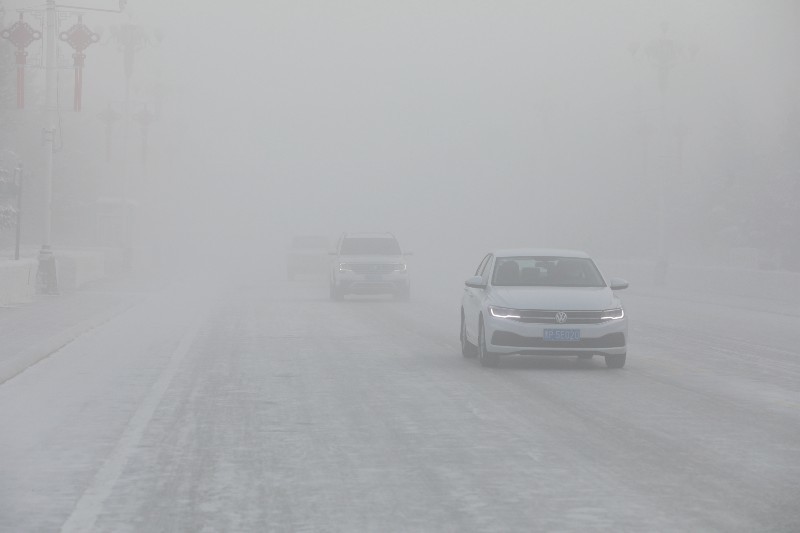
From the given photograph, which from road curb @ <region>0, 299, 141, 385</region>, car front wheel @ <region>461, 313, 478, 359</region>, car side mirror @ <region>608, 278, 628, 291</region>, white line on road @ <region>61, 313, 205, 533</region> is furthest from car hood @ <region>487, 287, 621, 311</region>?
road curb @ <region>0, 299, 141, 385</region>

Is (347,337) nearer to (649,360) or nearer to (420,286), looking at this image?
(649,360)

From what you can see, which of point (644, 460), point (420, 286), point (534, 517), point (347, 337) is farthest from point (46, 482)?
point (420, 286)

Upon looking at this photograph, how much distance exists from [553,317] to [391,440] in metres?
6.33

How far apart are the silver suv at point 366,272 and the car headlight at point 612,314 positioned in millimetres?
18852

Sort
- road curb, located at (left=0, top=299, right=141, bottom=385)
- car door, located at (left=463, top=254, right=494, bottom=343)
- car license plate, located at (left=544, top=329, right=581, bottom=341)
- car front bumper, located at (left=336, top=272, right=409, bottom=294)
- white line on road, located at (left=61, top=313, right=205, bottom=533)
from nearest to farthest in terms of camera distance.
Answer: white line on road, located at (left=61, top=313, right=205, bottom=533) < road curb, located at (left=0, top=299, right=141, bottom=385) < car license plate, located at (left=544, top=329, right=581, bottom=341) < car door, located at (left=463, top=254, right=494, bottom=343) < car front bumper, located at (left=336, top=272, right=409, bottom=294)

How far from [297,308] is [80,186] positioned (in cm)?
7681

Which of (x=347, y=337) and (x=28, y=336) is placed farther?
(x=347, y=337)

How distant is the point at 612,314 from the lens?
17062 mm

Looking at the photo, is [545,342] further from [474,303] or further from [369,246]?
[369,246]

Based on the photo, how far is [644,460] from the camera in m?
9.96

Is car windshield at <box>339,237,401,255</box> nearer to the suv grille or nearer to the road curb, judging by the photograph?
the suv grille

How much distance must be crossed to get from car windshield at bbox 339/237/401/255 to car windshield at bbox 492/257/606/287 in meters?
Result: 18.4

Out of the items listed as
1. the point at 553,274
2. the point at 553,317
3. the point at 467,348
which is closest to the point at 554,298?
the point at 553,317

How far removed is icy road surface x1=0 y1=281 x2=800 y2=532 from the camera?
798 cm
